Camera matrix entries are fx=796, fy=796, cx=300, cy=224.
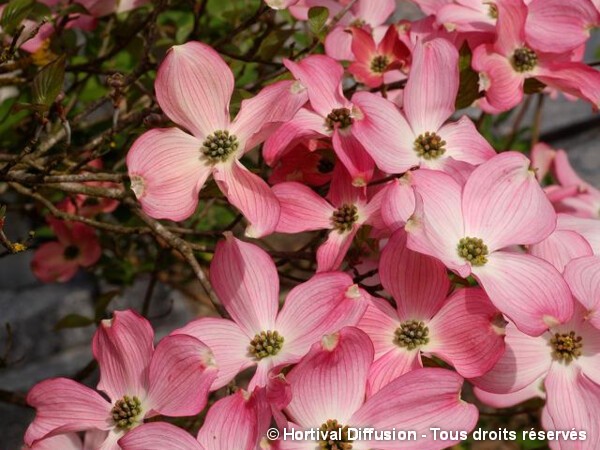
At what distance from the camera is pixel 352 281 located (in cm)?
73

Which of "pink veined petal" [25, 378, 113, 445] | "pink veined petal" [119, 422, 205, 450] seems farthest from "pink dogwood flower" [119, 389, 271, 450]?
"pink veined petal" [25, 378, 113, 445]

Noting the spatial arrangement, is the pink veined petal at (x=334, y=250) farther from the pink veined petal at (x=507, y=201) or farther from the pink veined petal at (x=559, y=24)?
the pink veined petal at (x=559, y=24)

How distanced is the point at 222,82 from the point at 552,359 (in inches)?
16.8

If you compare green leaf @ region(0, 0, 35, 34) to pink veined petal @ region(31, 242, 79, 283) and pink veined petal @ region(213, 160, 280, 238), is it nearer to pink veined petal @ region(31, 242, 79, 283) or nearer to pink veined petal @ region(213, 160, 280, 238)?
pink veined petal @ region(213, 160, 280, 238)

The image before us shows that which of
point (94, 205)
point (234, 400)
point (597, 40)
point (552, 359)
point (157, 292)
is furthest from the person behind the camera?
point (597, 40)

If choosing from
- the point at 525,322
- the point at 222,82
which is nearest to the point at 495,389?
the point at 525,322

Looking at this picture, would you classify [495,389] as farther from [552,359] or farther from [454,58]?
[454,58]

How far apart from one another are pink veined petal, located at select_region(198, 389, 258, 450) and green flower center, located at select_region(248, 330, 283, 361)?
8cm

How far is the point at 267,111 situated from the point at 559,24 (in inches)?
14.2

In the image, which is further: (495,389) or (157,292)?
(157,292)

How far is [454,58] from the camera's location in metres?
0.83

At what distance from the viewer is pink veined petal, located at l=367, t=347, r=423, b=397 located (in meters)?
0.70

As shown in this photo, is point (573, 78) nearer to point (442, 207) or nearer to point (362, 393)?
point (442, 207)

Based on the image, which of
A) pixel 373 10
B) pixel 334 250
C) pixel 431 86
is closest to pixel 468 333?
pixel 334 250
